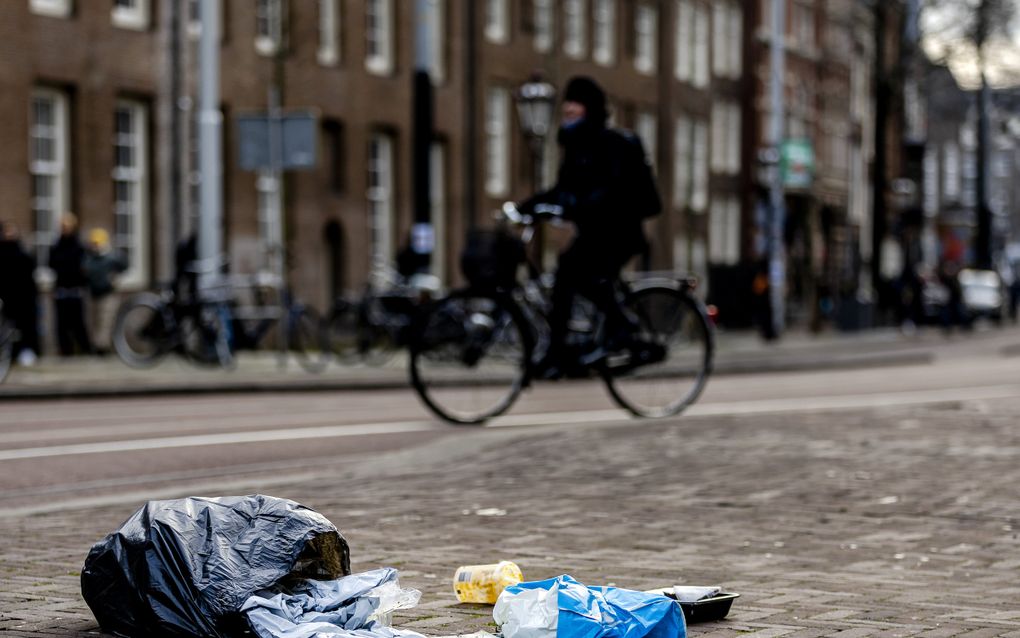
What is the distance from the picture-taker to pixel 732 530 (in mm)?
7750

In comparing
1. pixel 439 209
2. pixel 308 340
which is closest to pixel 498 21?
pixel 439 209

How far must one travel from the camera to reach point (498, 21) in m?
44.0

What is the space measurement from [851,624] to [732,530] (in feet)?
6.83

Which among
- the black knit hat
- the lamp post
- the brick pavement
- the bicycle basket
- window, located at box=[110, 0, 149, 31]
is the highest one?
window, located at box=[110, 0, 149, 31]

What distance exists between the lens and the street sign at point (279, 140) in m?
22.4

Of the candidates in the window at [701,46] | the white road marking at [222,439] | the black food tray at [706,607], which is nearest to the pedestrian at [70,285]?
the white road marking at [222,439]

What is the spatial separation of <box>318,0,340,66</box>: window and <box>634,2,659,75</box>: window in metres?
14.5

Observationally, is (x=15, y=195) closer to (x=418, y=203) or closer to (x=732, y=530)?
(x=418, y=203)

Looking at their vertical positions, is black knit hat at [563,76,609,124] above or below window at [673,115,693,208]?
below

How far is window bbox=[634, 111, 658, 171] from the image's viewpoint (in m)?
51.6

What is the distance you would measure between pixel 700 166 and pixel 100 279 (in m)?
30.5

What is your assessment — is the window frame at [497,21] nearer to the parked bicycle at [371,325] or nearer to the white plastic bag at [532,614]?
the parked bicycle at [371,325]

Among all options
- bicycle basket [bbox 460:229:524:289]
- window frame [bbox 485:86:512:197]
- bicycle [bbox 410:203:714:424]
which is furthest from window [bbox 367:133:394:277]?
bicycle basket [bbox 460:229:524:289]

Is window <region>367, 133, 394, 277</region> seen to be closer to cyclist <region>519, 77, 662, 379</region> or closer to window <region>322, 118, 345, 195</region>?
window <region>322, 118, 345, 195</region>
